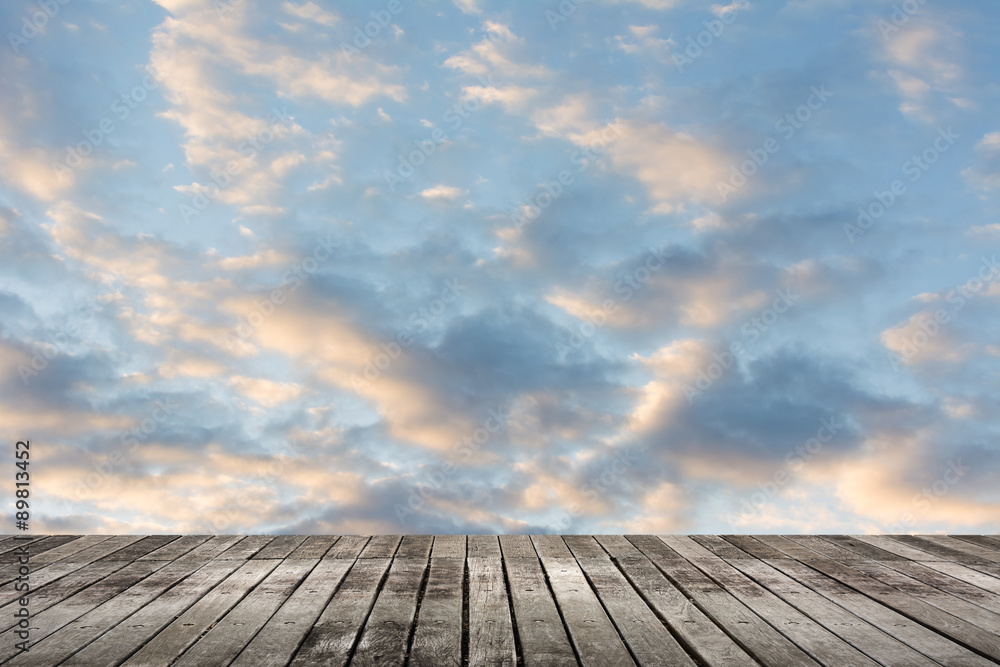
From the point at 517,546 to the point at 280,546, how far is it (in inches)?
54.0

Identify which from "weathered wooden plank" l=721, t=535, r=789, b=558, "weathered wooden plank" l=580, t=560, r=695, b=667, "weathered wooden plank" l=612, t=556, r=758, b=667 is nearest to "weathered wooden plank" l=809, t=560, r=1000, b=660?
"weathered wooden plank" l=721, t=535, r=789, b=558

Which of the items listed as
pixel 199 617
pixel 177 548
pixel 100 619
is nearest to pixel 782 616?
pixel 199 617

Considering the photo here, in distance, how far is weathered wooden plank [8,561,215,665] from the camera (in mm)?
2332

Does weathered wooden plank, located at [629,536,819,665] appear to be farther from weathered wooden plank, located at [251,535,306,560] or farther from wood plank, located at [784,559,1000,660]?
weathered wooden plank, located at [251,535,306,560]

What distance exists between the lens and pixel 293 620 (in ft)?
8.66

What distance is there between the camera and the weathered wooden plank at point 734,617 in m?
2.35

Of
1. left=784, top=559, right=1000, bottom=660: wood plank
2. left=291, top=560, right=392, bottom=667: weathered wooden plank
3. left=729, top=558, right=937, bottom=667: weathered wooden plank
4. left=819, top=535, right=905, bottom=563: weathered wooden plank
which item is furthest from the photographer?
left=819, top=535, right=905, bottom=563: weathered wooden plank

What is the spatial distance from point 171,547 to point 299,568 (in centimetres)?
106

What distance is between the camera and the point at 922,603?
10.0ft

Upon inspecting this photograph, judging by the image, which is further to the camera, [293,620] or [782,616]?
[782,616]

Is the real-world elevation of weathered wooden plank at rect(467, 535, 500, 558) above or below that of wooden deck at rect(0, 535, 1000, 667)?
above

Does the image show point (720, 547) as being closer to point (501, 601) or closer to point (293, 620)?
point (501, 601)

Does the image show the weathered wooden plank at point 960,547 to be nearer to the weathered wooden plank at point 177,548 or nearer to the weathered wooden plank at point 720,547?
the weathered wooden plank at point 720,547

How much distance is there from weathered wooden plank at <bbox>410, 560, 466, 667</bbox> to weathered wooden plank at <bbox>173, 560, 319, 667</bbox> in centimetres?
60
